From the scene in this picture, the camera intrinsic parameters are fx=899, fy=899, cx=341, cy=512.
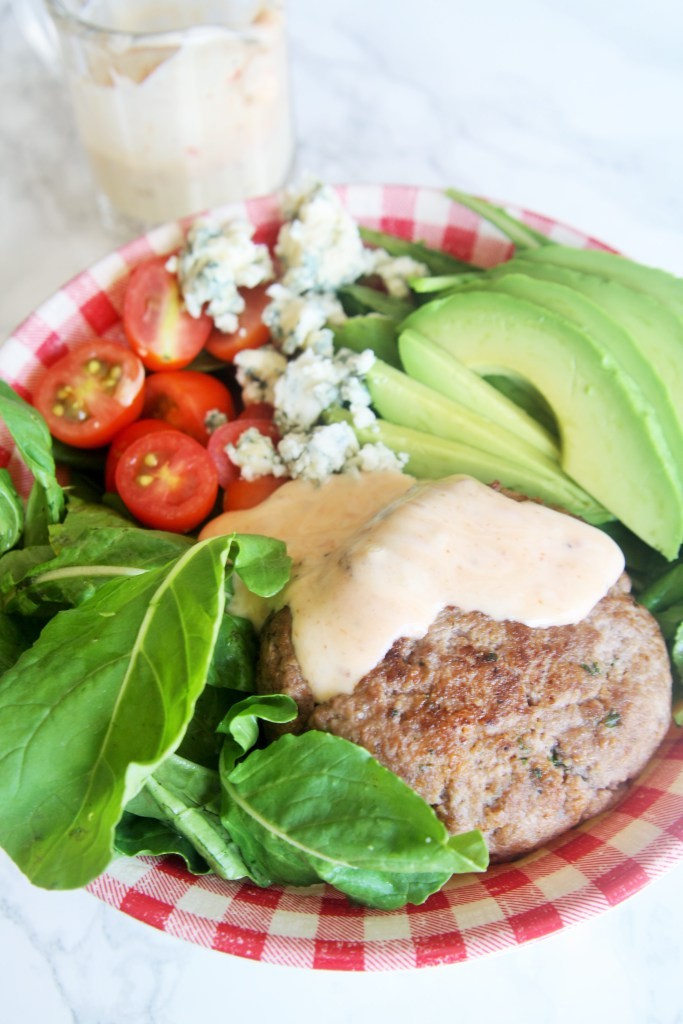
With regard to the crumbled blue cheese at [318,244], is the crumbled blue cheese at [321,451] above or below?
below

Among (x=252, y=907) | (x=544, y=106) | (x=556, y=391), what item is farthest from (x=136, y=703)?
(x=544, y=106)

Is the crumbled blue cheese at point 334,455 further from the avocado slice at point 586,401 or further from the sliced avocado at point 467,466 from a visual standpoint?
the avocado slice at point 586,401

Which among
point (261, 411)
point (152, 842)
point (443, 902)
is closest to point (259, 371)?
point (261, 411)

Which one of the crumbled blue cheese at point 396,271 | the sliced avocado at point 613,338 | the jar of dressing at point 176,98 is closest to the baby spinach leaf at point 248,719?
the sliced avocado at point 613,338

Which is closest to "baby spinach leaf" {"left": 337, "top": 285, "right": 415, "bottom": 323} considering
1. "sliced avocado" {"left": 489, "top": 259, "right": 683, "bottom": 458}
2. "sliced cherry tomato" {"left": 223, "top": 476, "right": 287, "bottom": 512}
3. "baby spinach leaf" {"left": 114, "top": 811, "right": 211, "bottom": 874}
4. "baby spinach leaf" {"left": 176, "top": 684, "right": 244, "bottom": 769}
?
"sliced avocado" {"left": 489, "top": 259, "right": 683, "bottom": 458}

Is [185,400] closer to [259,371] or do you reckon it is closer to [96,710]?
[259,371]

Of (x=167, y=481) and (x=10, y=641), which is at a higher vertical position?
(x=167, y=481)

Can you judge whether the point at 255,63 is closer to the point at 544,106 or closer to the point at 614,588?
the point at 544,106
